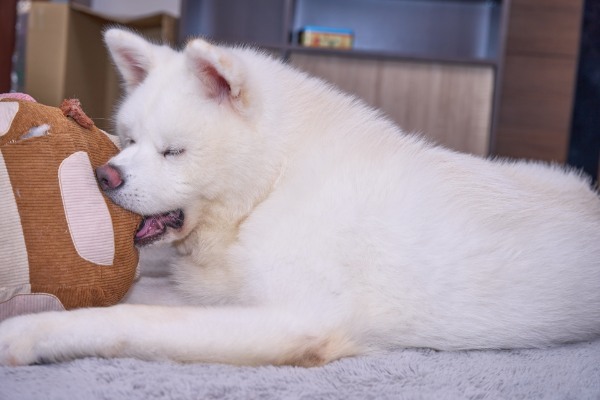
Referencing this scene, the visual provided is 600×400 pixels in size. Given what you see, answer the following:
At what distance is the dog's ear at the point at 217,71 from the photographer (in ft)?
4.12

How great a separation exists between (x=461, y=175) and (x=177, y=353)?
67 centimetres

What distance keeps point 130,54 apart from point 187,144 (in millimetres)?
349

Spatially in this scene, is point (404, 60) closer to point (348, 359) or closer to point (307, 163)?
point (307, 163)

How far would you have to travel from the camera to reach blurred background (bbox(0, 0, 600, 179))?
330 cm

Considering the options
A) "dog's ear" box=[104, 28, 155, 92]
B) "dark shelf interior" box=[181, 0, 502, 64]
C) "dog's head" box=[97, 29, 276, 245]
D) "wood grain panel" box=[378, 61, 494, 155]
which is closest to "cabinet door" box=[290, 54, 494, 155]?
"wood grain panel" box=[378, 61, 494, 155]

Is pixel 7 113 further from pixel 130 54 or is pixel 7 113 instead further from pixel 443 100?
pixel 443 100

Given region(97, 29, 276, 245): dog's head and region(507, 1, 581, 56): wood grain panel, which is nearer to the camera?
region(97, 29, 276, 245): dog's head

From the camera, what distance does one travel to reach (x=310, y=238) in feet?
3.99

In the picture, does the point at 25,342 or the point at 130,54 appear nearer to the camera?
the point at 25,342

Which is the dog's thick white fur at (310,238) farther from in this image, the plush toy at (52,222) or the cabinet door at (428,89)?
the cabinet door at (428,89)

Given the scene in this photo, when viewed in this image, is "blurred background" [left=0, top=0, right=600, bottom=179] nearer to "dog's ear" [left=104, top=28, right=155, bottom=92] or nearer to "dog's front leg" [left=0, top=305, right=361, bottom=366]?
"dog's ear" [left=104, top=28, right=155, bottom=92]

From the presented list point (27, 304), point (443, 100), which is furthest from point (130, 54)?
point (443, 100)

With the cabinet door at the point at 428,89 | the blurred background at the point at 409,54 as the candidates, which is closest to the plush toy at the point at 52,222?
the blurred background at the point at 409,54

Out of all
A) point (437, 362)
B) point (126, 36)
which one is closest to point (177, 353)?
point (437, 362)
